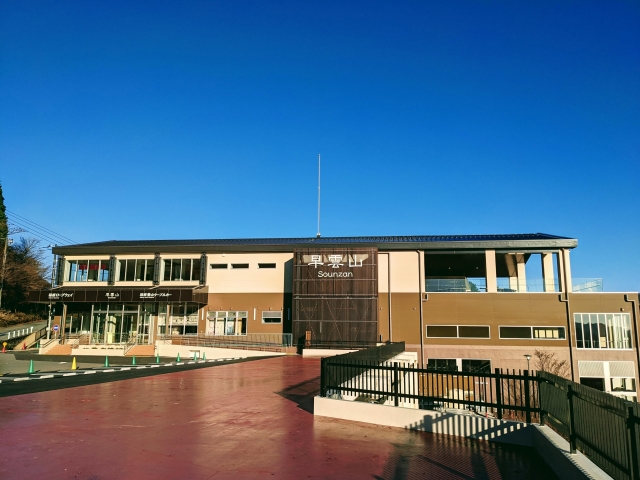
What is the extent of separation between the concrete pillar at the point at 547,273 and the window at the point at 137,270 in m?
32.7

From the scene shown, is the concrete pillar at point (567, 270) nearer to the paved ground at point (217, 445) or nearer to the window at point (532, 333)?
the window at point (532, 333)

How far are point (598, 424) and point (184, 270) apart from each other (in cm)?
4000

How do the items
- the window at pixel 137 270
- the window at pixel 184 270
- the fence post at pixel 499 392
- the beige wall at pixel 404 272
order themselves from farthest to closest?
the window at pixel 137 270 < the window at pixel 184 270 < the beige wall at pixel 404 272 < the fence post at pixel 499 392

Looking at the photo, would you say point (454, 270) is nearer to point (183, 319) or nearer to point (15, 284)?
point (183, 319)

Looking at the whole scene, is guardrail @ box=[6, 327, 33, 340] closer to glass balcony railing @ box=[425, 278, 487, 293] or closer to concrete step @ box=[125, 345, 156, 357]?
concrete step @ box=[125, 345, 156, 357]

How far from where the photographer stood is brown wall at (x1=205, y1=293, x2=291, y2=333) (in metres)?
40.2

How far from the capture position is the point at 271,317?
132ft

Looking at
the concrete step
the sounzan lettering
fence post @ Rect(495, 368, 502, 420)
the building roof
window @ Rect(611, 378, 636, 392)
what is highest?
the building roof

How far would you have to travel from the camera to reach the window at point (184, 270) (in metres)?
42.8

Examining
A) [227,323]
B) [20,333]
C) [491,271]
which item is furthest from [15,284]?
[491,271]

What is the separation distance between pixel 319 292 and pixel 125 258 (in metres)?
18.9

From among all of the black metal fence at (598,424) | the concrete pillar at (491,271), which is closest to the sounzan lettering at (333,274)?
the concrete pillar at (491,271)

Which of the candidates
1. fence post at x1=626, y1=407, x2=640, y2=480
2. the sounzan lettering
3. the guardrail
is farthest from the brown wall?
fence post at x1=626, y1=407, x2=640, y2=480

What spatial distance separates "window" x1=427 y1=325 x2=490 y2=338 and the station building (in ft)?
0.25
